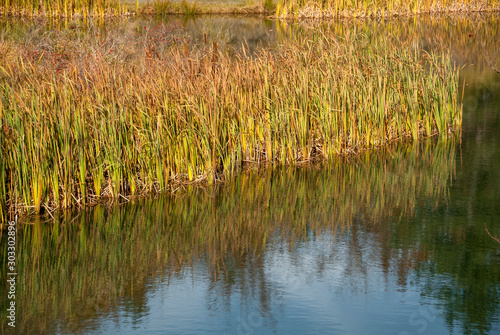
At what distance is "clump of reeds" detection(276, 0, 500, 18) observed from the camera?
21.9 meters

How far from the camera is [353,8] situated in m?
22.0

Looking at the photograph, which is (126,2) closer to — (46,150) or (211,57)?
Result: (211,57)

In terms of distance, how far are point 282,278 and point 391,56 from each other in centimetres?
441

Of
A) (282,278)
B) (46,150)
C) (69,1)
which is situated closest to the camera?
(282,278)

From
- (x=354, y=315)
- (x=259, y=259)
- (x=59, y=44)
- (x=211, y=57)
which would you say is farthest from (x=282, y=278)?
(x=59, y=44)

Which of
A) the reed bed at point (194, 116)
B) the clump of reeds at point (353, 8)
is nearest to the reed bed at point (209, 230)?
the reed bed at point (194, 116)

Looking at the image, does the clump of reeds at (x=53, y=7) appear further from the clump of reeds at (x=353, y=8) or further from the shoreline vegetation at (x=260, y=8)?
the clump of reeds at (x=353, y=8)

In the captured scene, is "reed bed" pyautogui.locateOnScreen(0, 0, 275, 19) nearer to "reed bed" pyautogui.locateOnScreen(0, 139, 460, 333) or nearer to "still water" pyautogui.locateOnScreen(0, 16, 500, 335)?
"reed bed" pyautogui.locateOnScreen(0, 139, 460, 333)

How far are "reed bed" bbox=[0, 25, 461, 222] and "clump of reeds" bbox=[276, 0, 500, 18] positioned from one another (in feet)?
45.2

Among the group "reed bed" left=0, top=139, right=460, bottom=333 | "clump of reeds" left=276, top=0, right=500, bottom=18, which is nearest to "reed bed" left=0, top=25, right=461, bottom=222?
"reed bed" left=0, top=139, right=460, bottom=333

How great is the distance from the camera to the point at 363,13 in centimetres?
2219

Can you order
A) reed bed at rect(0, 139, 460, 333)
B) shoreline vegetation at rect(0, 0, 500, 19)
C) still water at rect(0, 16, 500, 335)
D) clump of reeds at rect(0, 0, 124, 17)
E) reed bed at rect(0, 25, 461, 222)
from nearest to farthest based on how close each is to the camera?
still water at rect(0, 16, 500, 335) → reed bed at rect(0, 139, 460, 333) → reed bed at rect(0, 25, 461, 222) → clump of reeds at rect(0, 0, 124, 17) → shoreline vegetation at rect(0, 0, 500, 19)

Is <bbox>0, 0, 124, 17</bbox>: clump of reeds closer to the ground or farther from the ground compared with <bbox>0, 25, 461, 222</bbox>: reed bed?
farther from the ground

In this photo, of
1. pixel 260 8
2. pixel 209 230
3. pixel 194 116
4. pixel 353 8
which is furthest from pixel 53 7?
pixel 209 230
